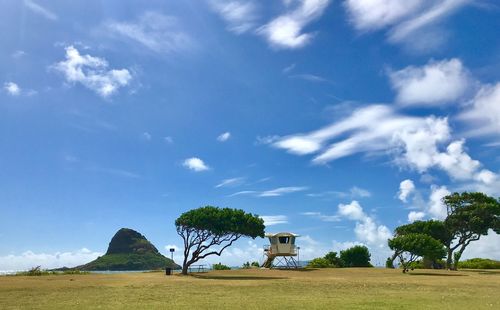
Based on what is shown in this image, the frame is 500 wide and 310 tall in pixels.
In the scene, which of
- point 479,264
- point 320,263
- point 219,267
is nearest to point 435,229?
point 479,264

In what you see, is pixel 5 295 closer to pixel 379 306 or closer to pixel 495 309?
pixel 379 306

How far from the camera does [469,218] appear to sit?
79.0 m

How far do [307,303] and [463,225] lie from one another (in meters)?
65.7

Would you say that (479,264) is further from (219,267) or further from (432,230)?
(219,267)

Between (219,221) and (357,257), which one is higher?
(219,221)

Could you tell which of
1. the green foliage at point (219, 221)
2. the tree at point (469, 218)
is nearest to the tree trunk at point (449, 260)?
the tree at point (469, 218)

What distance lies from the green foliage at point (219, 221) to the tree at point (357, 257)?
110 ft

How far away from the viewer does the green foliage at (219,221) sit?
6812 cm

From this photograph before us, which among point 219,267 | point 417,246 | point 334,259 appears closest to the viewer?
point 417,246

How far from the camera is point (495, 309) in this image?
22.8 metres

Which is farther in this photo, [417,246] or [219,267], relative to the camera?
[219,267]

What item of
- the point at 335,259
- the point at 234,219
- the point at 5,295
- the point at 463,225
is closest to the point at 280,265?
the point at 335,259

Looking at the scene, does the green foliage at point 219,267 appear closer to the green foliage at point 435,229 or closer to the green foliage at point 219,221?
the green foliage at point 219,221

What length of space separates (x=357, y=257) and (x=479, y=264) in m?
23.7
